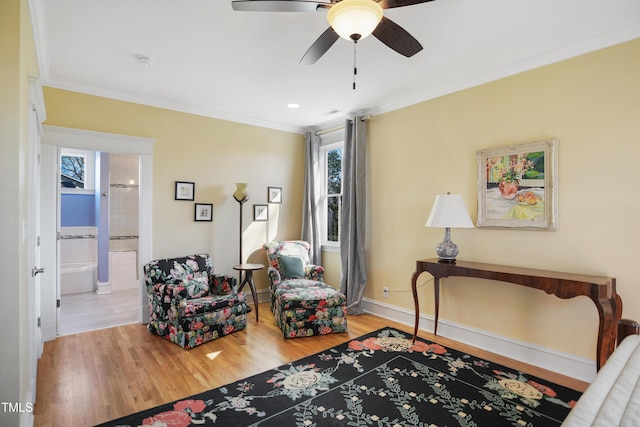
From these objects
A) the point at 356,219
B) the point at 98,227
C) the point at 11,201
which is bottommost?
the point at 98,227

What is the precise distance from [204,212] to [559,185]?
3.87 m

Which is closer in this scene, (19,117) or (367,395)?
(19,117)

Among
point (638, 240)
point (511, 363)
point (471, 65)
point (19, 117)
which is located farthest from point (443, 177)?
point (19, 117)

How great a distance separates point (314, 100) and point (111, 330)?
351cm

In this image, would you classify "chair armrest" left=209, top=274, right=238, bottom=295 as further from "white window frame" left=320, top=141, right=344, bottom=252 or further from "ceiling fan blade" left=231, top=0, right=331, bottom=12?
"ceiling fan blade" left=231, top=0, right=331, bottom=12

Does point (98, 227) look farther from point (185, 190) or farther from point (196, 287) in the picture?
point (196, 287)

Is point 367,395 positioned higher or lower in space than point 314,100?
lower

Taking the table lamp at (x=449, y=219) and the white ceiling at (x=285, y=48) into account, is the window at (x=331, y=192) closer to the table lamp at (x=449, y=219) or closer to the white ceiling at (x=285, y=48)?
the white ceiling at (x=285, y=48)

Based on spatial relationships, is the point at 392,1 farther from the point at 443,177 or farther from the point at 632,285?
the point at 632,285

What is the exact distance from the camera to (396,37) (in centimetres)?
206

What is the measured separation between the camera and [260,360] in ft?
9.82

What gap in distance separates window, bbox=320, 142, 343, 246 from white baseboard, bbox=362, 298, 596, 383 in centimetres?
148

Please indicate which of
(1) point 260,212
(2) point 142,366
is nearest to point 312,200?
(1) point 260,212

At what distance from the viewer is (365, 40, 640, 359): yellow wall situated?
8.16 feet
